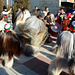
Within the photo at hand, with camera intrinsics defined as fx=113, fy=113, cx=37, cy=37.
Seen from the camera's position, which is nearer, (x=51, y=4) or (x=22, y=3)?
(x=51, y=4)

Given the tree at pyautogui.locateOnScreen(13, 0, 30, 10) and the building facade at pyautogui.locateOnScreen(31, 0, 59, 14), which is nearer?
the building facade at pyautogui.locateOnScreen(31, 0, 59, 14)

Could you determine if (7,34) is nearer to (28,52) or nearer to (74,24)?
(28,52)

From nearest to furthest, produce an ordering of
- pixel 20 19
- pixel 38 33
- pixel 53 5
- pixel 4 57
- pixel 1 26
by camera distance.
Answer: pixel 4 57 → pixel 1 26 → pixel 38 33 → pixel 20 19 → pixel 53 5

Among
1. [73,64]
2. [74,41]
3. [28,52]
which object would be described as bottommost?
[28,52]

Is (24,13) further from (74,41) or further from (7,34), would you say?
(74,41)

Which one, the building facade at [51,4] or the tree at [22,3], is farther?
the tree at [22,3]

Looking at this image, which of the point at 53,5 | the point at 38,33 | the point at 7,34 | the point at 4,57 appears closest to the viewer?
the point at 7,34

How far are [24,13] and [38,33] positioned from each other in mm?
1369

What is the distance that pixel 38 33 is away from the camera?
4047 millimetres

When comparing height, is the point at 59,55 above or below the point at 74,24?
below

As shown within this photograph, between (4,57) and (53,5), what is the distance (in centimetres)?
1517

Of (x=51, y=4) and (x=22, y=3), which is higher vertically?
(x=22, y=3)

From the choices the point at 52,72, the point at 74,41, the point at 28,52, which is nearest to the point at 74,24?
the point at 74,41

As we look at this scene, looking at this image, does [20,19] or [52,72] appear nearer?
[52,72]
